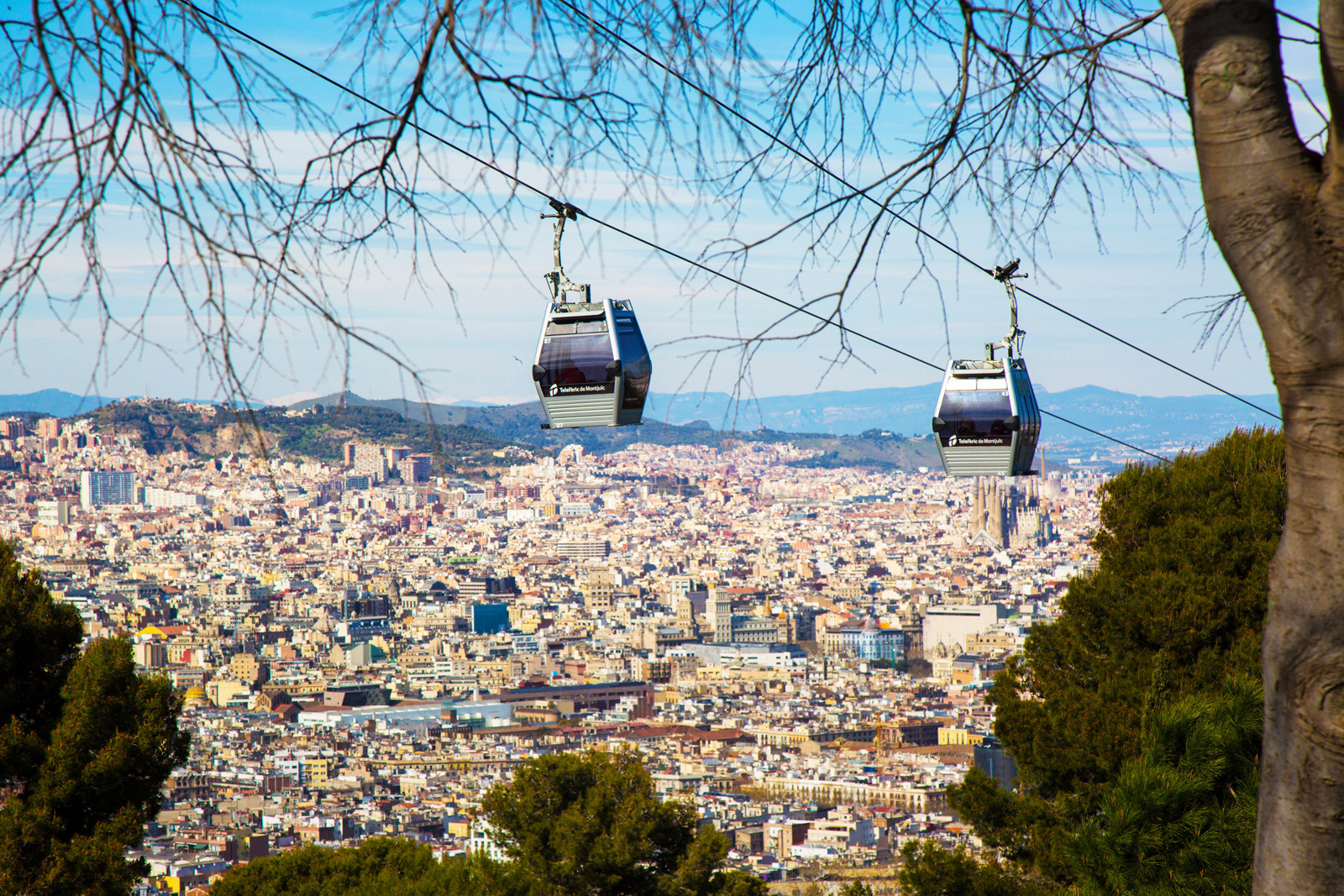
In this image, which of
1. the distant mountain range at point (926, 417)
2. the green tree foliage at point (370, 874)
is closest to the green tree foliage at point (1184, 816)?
the green tree foliage at point (370, 874)

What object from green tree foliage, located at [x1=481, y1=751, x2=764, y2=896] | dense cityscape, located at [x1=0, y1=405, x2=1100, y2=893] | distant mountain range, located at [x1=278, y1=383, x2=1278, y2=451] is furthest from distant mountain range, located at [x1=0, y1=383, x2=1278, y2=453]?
green tree foliage, located at [x1=481, y1=751, x2=764, y2=896]

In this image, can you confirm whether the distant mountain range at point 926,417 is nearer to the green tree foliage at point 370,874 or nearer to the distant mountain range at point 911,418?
the distant mountain range at point 911,418

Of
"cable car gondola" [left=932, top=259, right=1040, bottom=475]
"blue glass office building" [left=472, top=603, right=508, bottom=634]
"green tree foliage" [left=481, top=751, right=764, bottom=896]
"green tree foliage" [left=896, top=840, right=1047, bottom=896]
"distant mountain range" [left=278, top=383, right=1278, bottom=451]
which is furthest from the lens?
"distant mountain range" [left=278, top=383, right=1278, bottom=451]

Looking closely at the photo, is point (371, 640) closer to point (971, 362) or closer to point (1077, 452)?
point (971, 362)

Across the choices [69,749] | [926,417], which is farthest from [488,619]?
[926,417]

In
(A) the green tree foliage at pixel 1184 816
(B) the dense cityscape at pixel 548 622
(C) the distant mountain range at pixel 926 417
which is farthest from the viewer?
(C) the distant mountain range at pixel 926 417

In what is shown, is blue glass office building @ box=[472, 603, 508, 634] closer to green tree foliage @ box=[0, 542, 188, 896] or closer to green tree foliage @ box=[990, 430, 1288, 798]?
green tree foliage @ box=[990, 430, 1288, 798]

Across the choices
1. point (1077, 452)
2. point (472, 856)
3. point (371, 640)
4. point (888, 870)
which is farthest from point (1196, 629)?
point (1077, 452)
